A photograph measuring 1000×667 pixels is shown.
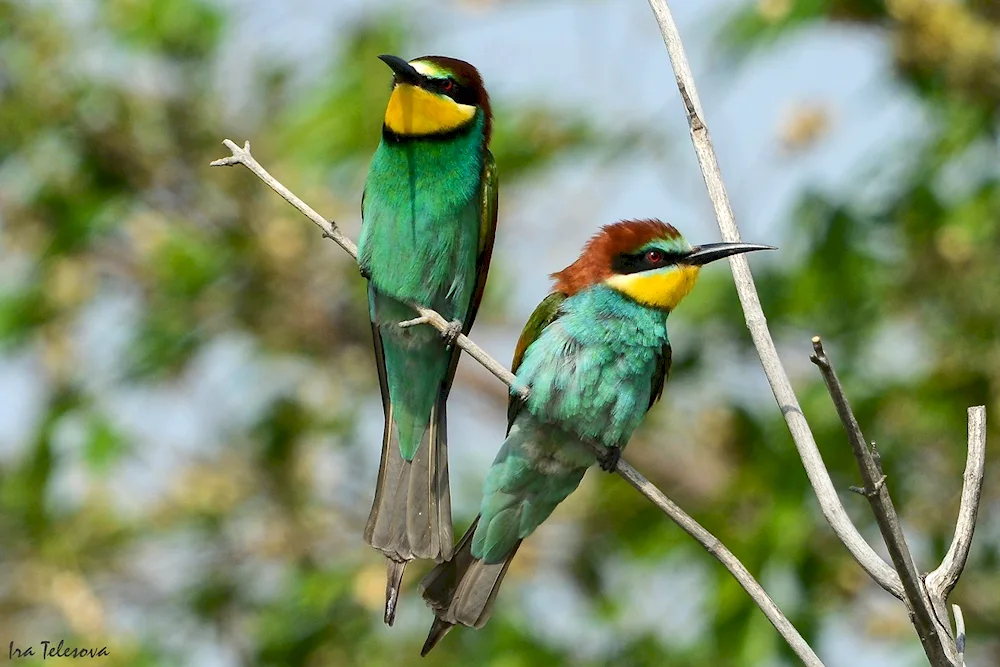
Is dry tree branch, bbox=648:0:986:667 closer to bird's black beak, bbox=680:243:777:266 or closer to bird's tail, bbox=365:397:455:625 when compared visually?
bird's black beak, bbox=680:243:777:266

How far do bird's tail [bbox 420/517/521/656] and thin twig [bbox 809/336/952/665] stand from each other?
1211mm

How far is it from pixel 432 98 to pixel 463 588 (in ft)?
3.69

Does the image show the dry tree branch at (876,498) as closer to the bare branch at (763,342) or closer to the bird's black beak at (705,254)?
the bare branch at (763,342)

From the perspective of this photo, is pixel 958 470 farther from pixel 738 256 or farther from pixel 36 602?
pixel 36 602

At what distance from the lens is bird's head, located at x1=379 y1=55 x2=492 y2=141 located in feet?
9.81

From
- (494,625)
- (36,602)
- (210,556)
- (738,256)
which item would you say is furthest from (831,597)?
(36,602)

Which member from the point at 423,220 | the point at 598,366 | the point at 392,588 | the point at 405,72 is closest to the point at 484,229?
the point at 423,220

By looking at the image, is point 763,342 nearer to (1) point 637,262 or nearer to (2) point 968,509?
(2) point 968,509

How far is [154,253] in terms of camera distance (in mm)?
4137

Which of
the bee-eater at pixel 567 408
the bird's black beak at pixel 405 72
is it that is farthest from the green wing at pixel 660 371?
the bird's black beak at pixel 405 72

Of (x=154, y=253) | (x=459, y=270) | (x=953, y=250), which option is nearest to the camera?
(x=459, y=270)

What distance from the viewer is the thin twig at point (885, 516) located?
1563 millimetres

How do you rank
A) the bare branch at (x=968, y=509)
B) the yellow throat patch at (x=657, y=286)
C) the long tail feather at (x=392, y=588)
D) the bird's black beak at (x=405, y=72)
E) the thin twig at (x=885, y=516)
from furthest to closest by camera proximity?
1. the bird's black beak at (x=405, y=72)
2. the yellow throat patch at (x=657, y=286)
3. the long tail feather at (x=392, y=588)
4. the bare branch at (x=968, y=509)
5. the thin twig at (x=885, y=516)

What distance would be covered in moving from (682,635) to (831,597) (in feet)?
1.36
